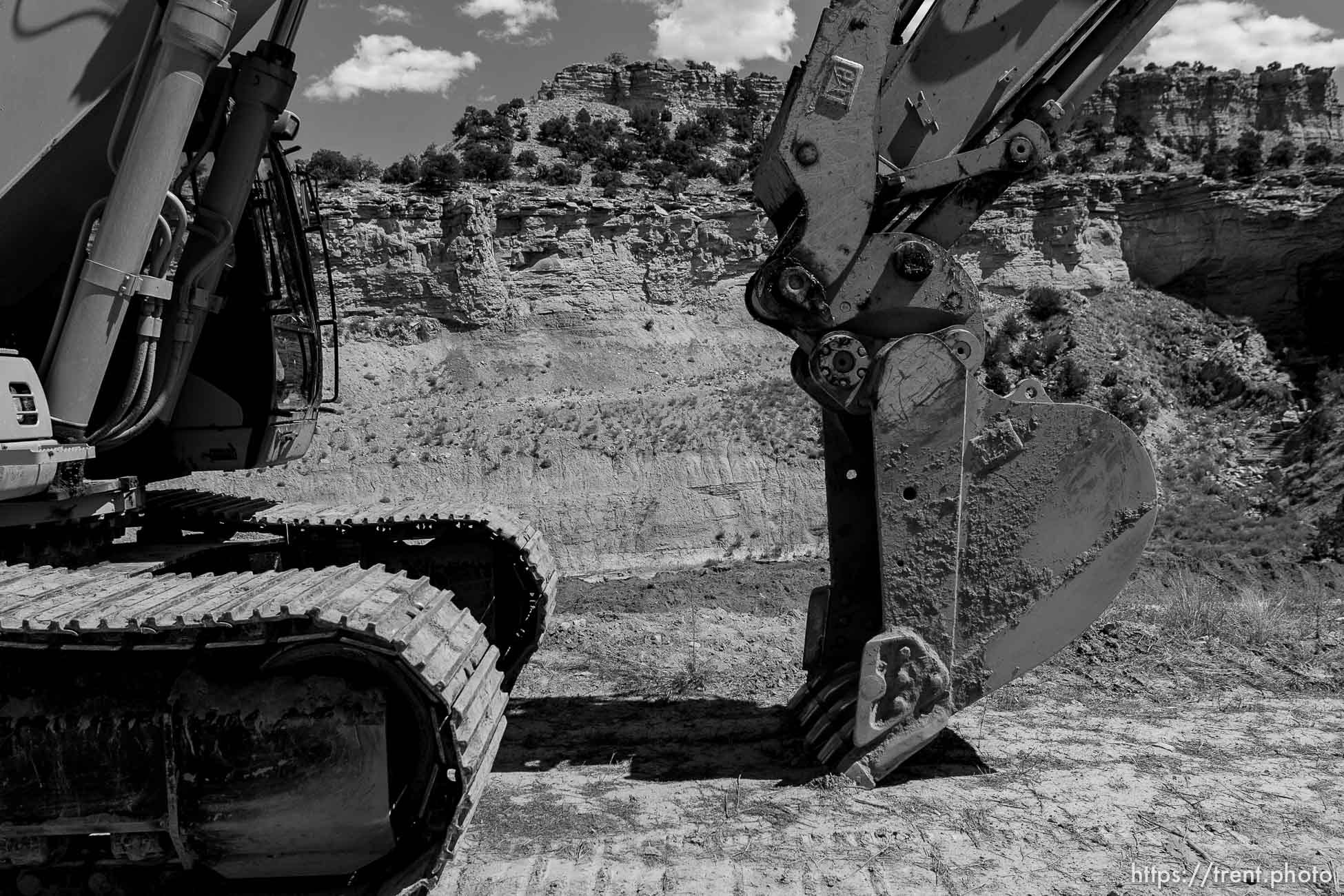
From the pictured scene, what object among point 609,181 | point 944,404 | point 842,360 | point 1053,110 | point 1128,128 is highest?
point 1128,128

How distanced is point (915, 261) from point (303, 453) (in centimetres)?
366

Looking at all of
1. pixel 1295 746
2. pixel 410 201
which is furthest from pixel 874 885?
pixel 410 201

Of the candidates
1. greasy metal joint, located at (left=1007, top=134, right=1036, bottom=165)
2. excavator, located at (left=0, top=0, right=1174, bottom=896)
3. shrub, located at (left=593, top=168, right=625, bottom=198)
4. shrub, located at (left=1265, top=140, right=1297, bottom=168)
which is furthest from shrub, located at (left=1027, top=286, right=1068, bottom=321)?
greasy metal joint, located at (left=1007, top=134, right=1036, bottom=165)

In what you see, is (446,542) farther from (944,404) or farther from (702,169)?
(702,169)

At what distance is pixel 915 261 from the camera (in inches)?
188

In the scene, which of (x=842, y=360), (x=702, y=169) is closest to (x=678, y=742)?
(x=842, y=360)

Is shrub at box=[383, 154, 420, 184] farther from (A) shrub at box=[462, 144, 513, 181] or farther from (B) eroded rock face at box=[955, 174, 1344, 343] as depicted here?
(B) eroded rock face at box=[955, 174, 1344, 343]

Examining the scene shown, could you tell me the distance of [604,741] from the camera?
19.2ft

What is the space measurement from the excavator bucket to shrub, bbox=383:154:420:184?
32417mm

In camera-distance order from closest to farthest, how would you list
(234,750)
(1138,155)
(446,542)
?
(234,750)
(446,542)
(1138,155)

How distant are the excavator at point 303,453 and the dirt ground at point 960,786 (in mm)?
473

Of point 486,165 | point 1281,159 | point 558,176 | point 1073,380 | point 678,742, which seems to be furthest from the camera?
point 558,176

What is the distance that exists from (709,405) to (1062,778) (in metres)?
17.8

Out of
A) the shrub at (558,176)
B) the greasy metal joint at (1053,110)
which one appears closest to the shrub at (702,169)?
the shrub at (558,176)
